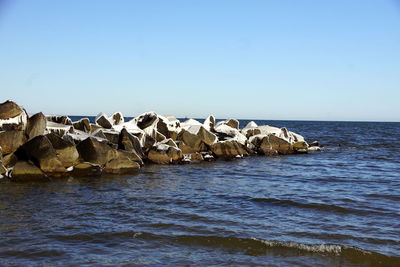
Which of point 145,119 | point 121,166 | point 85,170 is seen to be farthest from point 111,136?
point 145,119

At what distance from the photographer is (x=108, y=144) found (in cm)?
1862

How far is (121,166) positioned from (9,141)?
488 centimetres

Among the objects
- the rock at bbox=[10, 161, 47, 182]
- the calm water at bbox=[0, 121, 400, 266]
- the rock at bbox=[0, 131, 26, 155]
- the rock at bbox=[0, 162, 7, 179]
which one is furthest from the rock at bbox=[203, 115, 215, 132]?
the rock at bbox=[0, 162, 7, 179]

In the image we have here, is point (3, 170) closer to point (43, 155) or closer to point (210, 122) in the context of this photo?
point (43, 155)

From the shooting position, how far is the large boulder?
671 inches

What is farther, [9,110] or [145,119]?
[145,119]

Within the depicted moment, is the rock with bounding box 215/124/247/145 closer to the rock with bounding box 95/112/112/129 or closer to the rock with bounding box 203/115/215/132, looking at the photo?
the rock with bounding box 203/115/215/132

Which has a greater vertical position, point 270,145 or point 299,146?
point 270,145

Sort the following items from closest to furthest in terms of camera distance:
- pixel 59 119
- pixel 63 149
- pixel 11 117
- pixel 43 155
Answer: pixel 43 155 → pixel 63 149 → pixel 11 117 → pixel 59 119

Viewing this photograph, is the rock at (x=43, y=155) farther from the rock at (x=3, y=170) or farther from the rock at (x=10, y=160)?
the rock at (x=3, y=170)

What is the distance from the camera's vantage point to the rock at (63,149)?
16609 mm

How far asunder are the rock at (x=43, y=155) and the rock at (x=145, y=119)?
8.56 m

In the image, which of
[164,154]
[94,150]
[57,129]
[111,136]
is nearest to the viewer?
[94,150]

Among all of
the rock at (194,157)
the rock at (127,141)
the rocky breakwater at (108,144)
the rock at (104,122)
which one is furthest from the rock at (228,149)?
the rock at (104,122)
